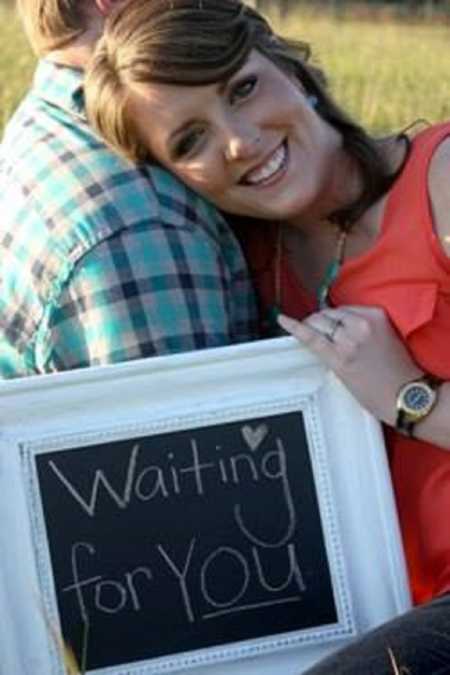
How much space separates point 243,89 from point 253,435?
0.52 metres

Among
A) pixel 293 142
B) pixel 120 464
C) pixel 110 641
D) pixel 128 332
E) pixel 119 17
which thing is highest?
pixel 119 17

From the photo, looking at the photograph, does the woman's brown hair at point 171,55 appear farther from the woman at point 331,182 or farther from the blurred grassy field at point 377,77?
the blurred grassy field at point 377,77

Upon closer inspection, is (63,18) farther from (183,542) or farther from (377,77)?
(377,77)

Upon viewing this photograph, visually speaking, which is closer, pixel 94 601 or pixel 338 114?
pixel 94 601

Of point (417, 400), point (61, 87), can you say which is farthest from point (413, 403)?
point (61, 87)

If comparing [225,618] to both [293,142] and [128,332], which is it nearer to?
[128,332]

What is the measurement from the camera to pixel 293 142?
3191mm

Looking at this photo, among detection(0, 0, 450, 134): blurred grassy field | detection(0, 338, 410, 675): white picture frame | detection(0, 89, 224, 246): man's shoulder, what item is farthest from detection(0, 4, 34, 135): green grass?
detection(0, 338, 410, 675): white picture frame

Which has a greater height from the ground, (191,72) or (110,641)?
(191,72)

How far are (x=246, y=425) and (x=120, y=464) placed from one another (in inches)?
7.6

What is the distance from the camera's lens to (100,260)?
306cm

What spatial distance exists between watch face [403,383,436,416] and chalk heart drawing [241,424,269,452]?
21 cm

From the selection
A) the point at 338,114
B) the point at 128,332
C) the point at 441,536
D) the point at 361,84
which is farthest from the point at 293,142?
the point at 361,84

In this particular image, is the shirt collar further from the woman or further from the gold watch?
the gold watch
